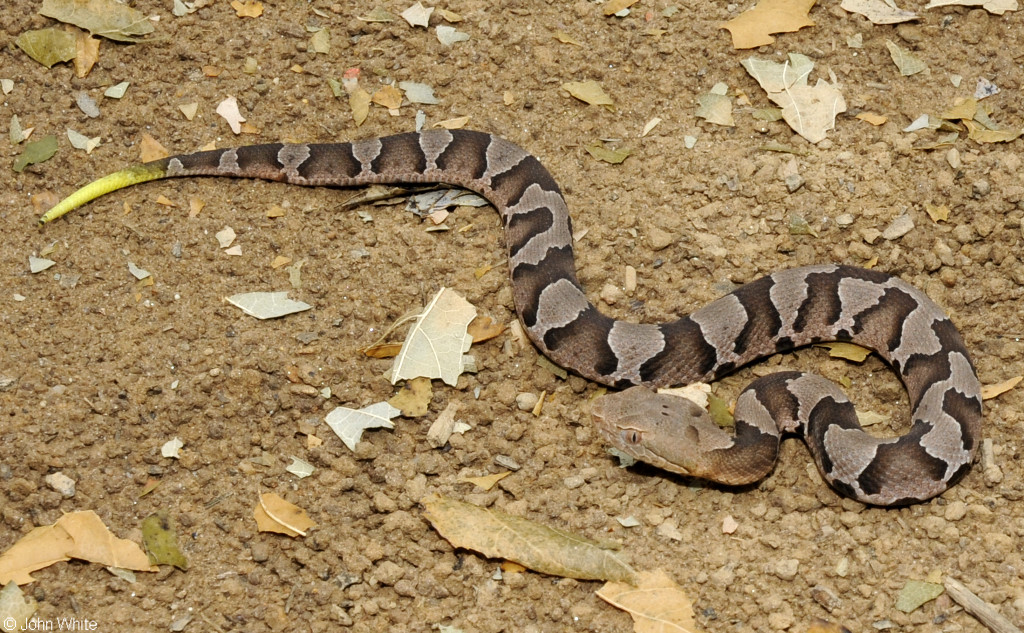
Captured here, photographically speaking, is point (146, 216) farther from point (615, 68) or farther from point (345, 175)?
point (615, 68)

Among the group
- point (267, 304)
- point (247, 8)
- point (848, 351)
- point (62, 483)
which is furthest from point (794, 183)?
point (62, 483)

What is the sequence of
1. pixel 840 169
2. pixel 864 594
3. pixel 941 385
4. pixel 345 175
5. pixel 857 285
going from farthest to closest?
pixel 345 175
pixel 840 169
pixel 857 285
pixel 941 385
pixel 864 594

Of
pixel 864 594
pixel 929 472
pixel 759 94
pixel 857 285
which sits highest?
pixel 759 94

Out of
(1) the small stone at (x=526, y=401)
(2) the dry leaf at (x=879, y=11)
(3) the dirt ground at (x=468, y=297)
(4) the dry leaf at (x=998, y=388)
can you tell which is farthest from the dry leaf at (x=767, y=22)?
(1) the small stone at (x=526, y=401)

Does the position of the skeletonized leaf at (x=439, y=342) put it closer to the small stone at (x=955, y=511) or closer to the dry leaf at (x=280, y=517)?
the dry leaf at (x=280, y=517)

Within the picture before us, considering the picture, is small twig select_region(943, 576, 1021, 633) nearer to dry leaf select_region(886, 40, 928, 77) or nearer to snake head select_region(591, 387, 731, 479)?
snake head select_region(591, 387, 731, 479)

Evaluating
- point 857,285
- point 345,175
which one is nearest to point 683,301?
point 857,285
